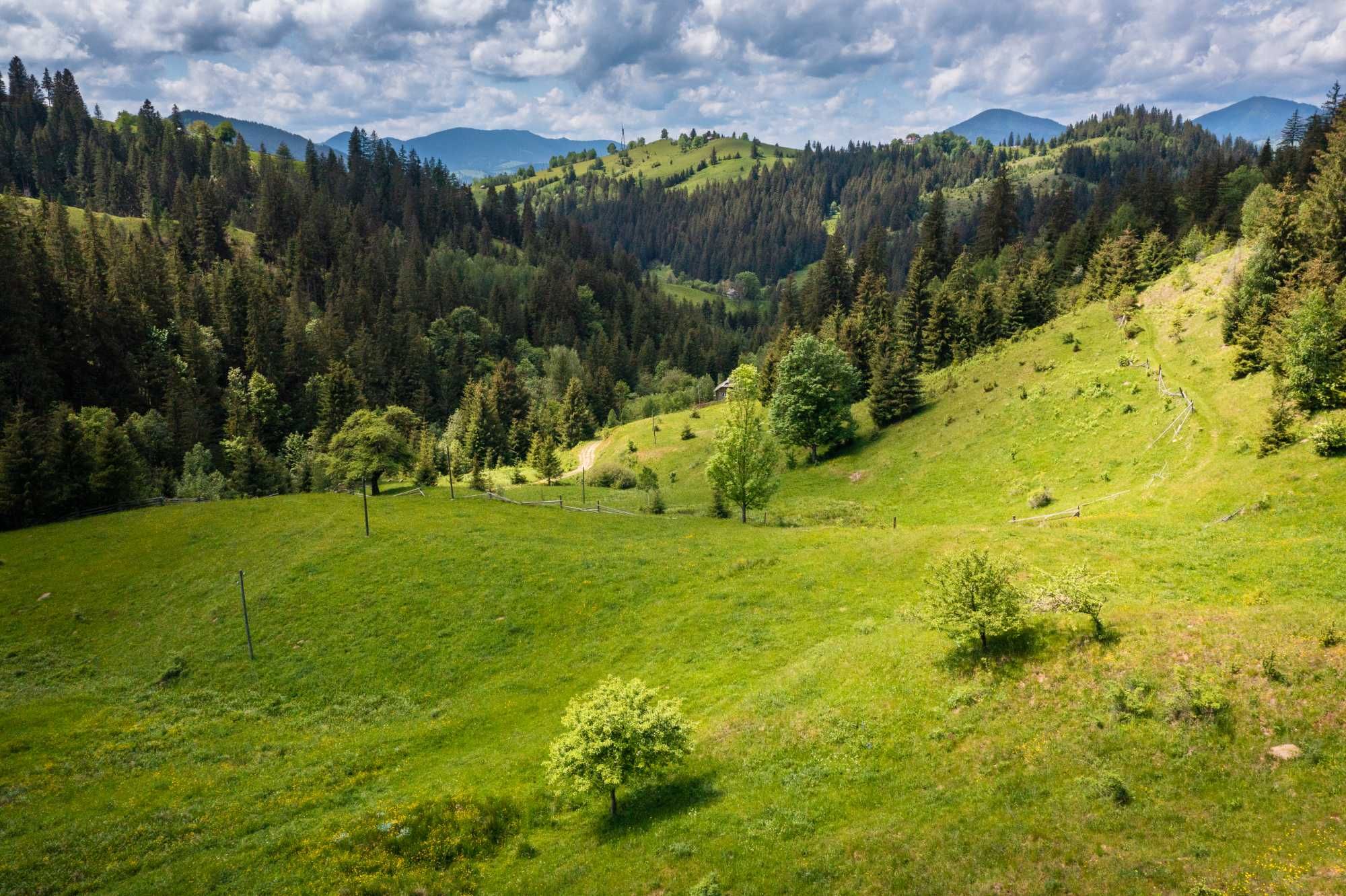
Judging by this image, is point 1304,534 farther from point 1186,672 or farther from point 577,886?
point 577,886

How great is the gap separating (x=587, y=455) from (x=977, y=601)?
10108 centimetres

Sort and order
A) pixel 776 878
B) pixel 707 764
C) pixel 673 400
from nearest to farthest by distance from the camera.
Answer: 1. pixel 776 878
2. pixel 707 764
3. pixel 673 400

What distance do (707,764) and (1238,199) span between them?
116527mm

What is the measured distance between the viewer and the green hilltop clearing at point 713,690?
16625mm

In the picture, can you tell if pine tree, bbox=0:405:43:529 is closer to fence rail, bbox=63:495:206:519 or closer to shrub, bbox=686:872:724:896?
fence rail, bbox=63:495:206:519

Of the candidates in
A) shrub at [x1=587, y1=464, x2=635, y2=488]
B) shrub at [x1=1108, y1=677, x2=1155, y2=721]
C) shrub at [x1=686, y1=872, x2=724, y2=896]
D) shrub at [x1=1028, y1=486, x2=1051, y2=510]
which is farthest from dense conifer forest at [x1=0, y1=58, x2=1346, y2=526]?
shrub at [x1=686, y1=872, x2=724, y2=896]

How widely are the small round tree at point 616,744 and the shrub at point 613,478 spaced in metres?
68.3

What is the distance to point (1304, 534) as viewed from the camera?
1217 inches

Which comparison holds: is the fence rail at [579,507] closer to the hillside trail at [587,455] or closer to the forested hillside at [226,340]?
the forested hillside at [226,340]

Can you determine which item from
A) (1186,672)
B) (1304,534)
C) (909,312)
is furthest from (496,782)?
(909,312)

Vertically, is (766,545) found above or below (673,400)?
below

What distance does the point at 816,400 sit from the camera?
80438mm

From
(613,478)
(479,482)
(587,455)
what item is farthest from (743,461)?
(587,455)

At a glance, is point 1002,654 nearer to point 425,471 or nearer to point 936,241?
point 425,471
